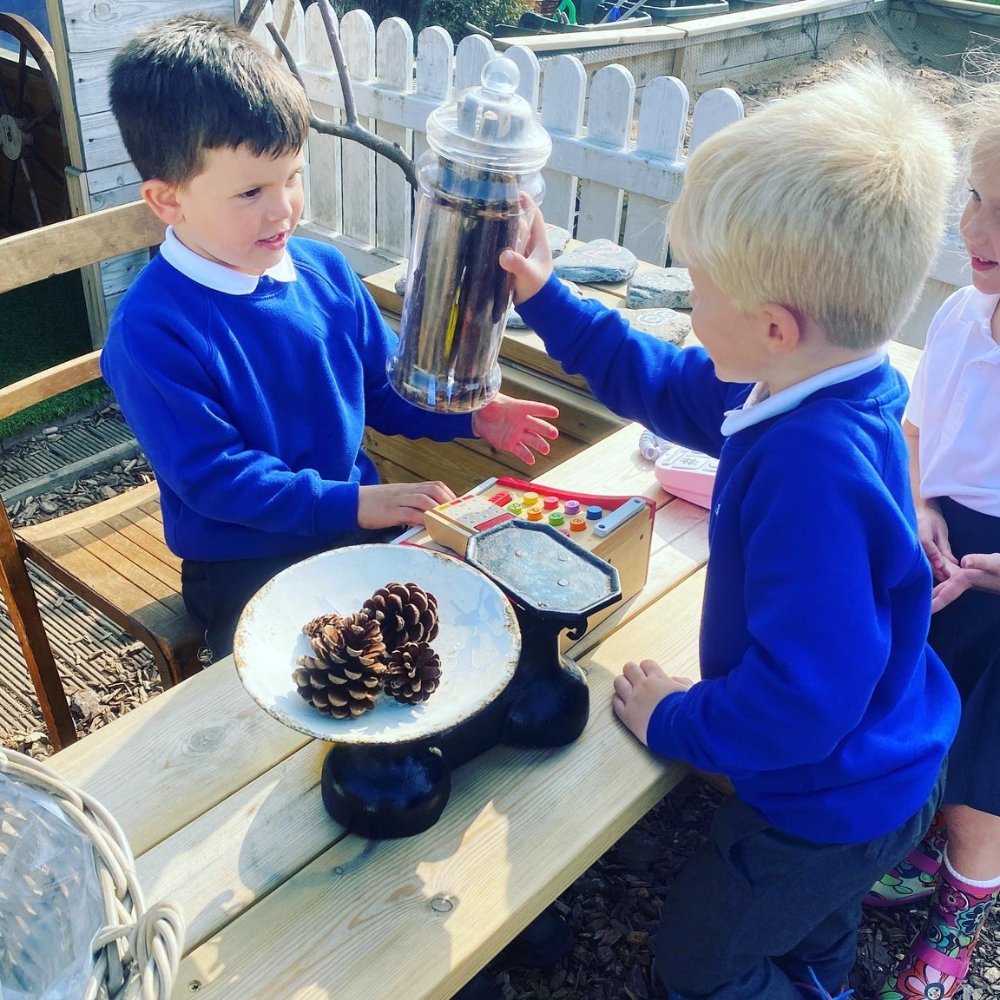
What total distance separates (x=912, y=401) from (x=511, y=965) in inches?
49.3

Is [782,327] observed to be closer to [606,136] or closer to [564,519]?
[564,519]

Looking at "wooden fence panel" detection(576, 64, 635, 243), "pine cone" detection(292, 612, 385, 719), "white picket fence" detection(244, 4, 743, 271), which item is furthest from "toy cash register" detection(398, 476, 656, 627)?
→ "wooden fence panel" detection(576, 64, 635, 243)

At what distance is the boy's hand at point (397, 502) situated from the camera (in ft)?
5.32

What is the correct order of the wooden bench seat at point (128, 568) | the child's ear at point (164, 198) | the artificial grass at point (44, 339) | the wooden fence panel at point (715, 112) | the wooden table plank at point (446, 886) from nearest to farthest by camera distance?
the wooden table plank at point (446, 886) < the child's ear at point (164, 198) < the wooden bench seat at point (128, 568) < the wooden fence panel at point (715, 112) < the artificial grass at point (44, 339)

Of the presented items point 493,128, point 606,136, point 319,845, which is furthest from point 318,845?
point 606,136

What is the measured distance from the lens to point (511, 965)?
6.00 ft

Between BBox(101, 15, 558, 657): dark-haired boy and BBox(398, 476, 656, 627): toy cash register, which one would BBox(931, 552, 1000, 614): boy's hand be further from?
BBox(101, 15, 558, 657): dark-haired boy

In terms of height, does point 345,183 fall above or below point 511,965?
above

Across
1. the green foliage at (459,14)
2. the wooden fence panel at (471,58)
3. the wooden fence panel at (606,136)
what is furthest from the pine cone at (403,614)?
the green foliage at (459,14)

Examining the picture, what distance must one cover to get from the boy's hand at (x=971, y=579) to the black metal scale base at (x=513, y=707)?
24.5 inches

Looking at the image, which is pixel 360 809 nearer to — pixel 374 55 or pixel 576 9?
pixel 374 55

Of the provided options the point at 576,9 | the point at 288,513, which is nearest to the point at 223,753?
the point at 288,513

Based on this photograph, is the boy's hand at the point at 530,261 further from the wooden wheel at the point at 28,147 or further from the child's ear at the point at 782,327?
the wooden wheel at the point at 28,147

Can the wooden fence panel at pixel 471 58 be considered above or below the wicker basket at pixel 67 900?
above
